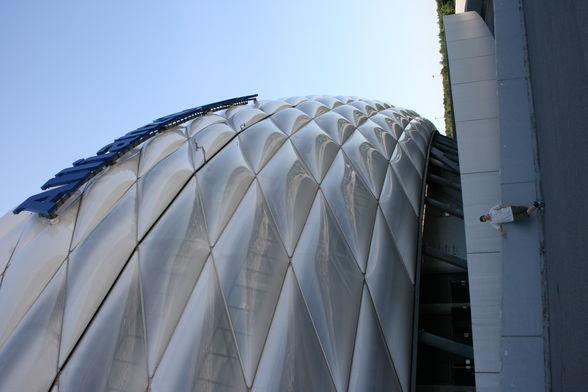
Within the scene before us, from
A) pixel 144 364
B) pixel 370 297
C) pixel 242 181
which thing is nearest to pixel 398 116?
pixel 242 181

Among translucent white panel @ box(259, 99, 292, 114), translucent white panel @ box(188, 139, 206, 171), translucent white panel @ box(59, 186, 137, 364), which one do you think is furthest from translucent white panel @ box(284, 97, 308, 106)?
translucent white panel @ box(59, 186, 137, 364)

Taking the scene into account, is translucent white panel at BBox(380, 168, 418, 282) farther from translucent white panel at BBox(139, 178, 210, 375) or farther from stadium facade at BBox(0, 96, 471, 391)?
translucent white panel at BBox(139, 178, 210, 375)

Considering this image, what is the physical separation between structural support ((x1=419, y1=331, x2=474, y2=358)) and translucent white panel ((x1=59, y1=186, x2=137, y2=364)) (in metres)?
6.00

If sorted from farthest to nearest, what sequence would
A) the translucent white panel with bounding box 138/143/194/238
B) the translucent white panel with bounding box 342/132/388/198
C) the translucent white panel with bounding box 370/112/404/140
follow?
the translucent white panel with bounding box 370/112/404/140, the translucent white panel with bounding box 342/132/388/198, the translucent white panel with bounding box 138/143/194/238

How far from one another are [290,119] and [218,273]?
6685 millimetres

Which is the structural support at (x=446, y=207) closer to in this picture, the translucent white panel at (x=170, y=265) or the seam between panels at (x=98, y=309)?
the translucent white panel at (x=170, y=265)

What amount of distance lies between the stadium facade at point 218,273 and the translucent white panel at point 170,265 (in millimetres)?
24

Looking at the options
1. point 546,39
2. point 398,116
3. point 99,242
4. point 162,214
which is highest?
point 398,116

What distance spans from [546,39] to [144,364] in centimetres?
808

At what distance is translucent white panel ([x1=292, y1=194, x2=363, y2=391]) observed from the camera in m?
8.91

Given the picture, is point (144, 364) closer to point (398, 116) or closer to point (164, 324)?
point (164, 324)

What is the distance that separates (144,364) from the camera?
8617 mm

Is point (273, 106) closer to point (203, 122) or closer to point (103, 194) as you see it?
point (203, 122)

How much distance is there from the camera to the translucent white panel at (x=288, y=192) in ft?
33.9
